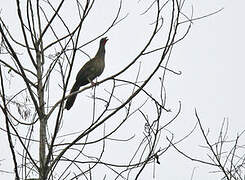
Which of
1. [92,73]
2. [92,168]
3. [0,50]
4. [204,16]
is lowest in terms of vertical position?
[92,168]

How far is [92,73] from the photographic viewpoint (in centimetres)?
548

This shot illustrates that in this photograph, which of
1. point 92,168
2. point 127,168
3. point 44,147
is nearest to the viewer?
point 44,147

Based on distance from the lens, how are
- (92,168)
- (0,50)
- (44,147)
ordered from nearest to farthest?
(44,147) → (92,168) → (0,50)

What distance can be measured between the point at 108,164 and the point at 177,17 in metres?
0.96

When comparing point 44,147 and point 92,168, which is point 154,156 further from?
point 44,147

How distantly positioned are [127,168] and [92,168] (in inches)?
10.3

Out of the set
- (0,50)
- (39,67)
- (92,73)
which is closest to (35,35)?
(39,67)

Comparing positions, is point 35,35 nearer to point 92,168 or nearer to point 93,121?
point 93,121

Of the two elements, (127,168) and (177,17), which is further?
(127,168)

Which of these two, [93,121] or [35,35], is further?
[35,35]

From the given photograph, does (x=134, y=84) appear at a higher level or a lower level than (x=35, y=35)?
→ lower

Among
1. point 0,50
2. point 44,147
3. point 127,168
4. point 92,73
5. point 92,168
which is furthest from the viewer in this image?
point 92,73

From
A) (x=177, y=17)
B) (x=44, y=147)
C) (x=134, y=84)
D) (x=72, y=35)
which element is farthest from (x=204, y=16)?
(x=44, y=147)

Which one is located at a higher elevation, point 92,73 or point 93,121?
point 92,73
